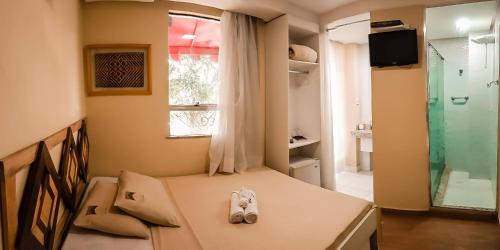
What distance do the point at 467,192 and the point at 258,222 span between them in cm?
329

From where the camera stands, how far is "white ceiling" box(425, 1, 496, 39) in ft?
10.3

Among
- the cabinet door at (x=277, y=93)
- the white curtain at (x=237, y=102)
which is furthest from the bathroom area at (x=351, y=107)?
the white curtain at (x=237, y=102)

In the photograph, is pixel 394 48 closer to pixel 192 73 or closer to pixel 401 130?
pixel 401 130

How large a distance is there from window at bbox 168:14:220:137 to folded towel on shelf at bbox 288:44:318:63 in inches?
32.3

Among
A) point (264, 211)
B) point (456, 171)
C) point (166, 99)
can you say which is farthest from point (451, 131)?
point (166, 99)

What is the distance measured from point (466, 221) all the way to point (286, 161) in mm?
1845

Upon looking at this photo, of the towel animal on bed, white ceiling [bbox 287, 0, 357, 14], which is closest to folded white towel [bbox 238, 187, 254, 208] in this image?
the towel animal on bed

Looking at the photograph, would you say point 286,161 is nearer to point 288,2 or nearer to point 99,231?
point 288,2

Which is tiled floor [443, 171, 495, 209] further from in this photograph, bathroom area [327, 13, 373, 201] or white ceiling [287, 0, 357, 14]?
white ceiling [287, 0, 357, 14]

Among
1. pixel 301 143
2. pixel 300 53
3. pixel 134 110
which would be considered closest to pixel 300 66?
pixel 300 53

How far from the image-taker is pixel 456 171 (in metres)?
4.21

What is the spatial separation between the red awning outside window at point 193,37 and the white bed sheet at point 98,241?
1858 mm

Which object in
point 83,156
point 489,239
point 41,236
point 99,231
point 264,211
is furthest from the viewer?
point 489,239

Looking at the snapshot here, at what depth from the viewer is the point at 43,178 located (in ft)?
4.09
